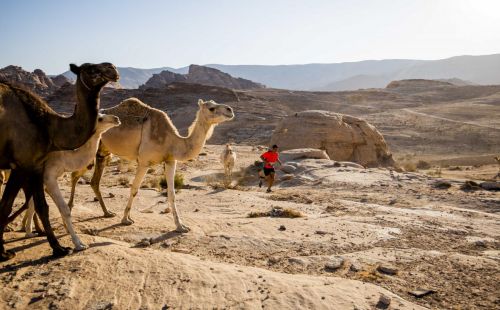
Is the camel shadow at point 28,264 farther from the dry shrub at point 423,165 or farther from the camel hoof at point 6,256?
the dry shrub at point 423,165

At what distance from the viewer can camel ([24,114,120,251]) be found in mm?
5898

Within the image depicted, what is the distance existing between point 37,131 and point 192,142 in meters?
3.11

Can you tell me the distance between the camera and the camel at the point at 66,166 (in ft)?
19.4

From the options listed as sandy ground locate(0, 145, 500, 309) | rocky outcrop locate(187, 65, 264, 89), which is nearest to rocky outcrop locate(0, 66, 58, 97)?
rocky outcrop locate(187, 65, 264, 89)

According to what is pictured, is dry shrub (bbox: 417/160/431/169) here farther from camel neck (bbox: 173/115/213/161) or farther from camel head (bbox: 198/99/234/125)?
camel neck (bbox: 173/115/213/161)

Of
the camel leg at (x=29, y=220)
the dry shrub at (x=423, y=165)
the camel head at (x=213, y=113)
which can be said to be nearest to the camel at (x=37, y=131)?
the camel leg at (x=29, y=220)

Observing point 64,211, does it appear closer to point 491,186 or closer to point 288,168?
point 288,168

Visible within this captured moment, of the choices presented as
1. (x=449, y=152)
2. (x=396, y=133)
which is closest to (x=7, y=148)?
(x=449, y=152)

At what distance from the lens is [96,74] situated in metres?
5.51

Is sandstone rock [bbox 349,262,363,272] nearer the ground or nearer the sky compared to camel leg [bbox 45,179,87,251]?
nearer the ground

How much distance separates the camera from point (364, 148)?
25.8 metres

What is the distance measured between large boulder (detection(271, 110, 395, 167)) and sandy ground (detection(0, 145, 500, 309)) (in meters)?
12.7

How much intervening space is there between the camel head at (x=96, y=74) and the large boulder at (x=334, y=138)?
1950cm

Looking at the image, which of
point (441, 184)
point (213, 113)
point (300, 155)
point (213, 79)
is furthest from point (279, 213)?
point (213, 79)
